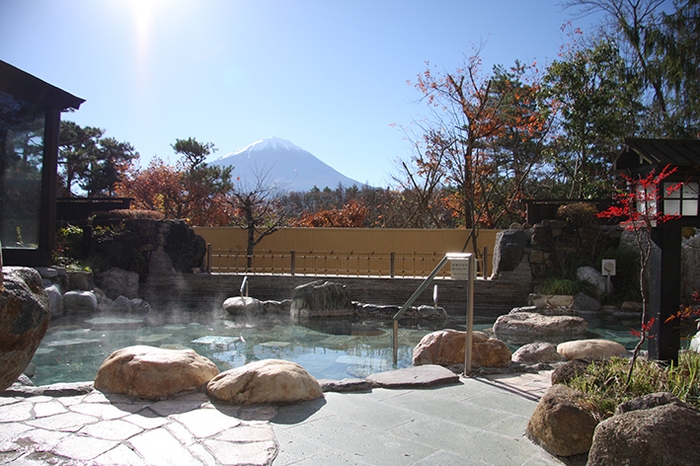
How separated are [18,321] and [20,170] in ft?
18.6

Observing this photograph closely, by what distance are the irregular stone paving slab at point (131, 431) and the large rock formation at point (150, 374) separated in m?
0.10

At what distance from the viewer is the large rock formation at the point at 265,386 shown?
149 inches

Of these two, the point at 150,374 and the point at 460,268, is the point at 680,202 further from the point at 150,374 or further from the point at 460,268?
the point at 150,374

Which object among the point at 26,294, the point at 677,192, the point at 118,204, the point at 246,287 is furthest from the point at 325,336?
the point at 118,204

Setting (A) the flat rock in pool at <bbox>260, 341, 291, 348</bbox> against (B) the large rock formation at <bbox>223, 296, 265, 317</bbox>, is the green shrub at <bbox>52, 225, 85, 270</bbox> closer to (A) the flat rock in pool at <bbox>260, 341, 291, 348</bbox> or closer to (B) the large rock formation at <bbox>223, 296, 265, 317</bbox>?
(B) the large rock formation at <bbox>223, 296, 265, 317</bbox>

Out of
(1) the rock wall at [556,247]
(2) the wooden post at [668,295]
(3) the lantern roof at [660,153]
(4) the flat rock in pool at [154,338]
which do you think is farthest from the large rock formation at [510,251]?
(2) the wooden post at [668,295]

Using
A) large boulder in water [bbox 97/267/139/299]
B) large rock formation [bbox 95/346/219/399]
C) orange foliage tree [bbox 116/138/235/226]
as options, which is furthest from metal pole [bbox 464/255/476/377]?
orange foliage tree [bbox 116/138/235/226]

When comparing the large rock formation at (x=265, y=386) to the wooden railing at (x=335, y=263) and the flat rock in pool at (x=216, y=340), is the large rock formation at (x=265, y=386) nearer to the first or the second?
the flat rock in pool at (x=216, y=340)

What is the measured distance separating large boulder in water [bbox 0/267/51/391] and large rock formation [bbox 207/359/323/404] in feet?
4.95

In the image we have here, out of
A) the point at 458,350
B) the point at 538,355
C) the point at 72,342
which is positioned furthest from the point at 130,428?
the point at 72,342

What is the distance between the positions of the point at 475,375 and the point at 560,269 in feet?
32.1

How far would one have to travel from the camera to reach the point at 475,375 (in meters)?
4.83

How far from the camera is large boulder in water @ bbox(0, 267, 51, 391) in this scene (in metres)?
2.36

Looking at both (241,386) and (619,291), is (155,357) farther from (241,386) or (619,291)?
(619,291)
